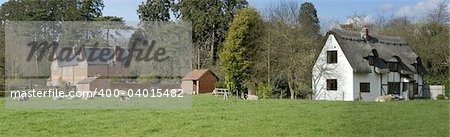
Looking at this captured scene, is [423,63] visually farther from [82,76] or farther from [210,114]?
[210,114]

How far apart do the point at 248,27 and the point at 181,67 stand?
525 cm

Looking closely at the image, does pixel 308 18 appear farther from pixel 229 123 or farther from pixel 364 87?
pixel 229 123

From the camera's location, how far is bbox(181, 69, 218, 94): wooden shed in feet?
139

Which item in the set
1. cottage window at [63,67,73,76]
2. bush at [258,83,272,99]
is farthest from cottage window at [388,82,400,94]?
cottage window at [63,67,73,76]

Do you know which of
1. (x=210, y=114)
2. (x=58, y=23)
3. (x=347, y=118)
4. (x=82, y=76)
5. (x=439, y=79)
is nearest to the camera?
(x=347, y=118)

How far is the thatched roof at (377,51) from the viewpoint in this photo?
110 ft

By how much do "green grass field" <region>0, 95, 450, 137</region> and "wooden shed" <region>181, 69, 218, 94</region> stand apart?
A: 24768 millimetres

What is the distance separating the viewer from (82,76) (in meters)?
29.4

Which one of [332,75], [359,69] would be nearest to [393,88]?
[359,69]

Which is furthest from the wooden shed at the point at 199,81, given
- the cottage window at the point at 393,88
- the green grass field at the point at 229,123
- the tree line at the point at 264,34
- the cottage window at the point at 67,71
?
the green grass field at the point at 229,123

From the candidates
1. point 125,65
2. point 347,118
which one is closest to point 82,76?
point 125,65

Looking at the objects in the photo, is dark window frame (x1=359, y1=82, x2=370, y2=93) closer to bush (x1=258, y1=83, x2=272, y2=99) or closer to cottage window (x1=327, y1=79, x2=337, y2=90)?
cottage window (x1=327, y1=79, x2=337, y2=90)

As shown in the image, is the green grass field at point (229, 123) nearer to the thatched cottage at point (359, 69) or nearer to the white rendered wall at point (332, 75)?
the white rendered wall at point (332, 75)

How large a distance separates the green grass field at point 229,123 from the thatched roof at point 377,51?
1721cm
